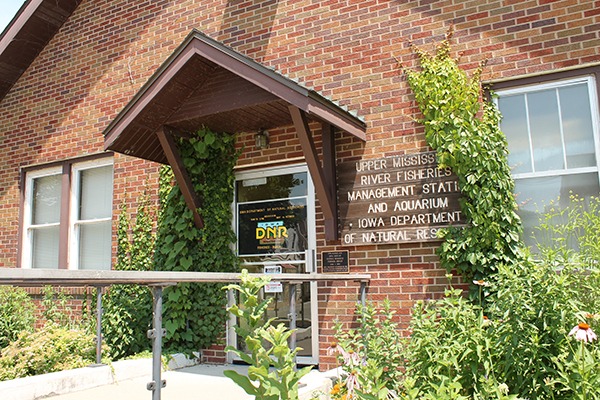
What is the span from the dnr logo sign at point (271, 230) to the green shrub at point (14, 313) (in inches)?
132

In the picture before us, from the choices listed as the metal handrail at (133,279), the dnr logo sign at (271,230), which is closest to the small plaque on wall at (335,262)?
the dnr logo sign at (271,230)

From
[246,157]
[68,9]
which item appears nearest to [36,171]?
[68,9]

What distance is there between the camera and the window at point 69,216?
7.57 metres

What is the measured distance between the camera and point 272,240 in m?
6.16

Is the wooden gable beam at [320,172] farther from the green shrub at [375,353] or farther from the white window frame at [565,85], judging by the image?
the white window frame at [565,85]

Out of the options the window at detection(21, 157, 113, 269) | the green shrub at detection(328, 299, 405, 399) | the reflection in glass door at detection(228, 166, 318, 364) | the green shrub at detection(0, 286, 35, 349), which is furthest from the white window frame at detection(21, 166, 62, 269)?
the green shrub at detection(328, 299, 405, 399)

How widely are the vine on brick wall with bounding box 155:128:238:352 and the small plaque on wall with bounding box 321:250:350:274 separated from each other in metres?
1.20

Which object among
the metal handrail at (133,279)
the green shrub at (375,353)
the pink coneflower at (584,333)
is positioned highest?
the metal handrail at (133,279)

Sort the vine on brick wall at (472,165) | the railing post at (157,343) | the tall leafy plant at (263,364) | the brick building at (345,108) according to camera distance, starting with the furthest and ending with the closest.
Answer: the brick building at (345,108), the vine on brick wall at (472,165), the railing post at (157,343), the tall leafy plant at (263,364)

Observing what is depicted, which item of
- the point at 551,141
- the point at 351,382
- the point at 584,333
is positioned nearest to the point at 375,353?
the point at 351,382

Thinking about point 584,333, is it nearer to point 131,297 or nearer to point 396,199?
point 396,199

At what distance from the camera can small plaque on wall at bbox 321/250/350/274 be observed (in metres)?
5.54

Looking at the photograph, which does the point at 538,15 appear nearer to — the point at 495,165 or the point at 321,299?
the point at 495,165

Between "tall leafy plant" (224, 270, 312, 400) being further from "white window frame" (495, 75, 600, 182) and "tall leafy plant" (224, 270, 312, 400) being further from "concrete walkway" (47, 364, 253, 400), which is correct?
"white window frame" (495, 75, 600, 182)
